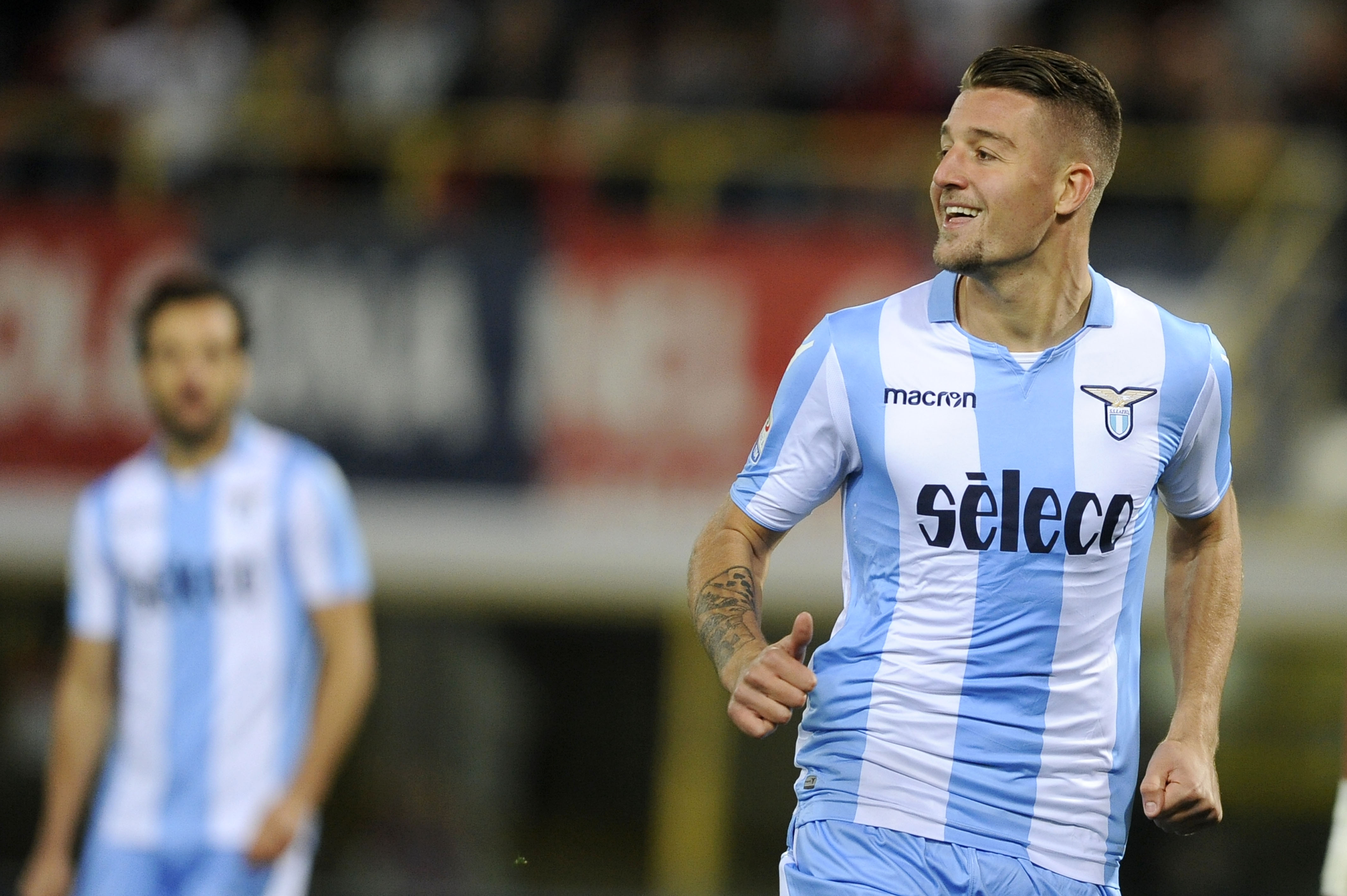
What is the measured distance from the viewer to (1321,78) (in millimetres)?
9609

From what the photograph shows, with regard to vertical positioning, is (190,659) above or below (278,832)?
above

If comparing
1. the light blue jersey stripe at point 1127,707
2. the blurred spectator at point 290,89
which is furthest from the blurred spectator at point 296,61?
the light blue jersey stripe at point 1127,707

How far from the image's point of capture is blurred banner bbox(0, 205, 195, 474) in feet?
31.3

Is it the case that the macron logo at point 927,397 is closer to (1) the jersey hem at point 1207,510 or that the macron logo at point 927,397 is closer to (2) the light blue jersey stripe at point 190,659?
(1) the jersey hem at point 1207,510

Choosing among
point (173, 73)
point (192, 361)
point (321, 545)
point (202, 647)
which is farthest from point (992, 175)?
point (173, 73)

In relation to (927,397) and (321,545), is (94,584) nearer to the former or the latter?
(321,545)

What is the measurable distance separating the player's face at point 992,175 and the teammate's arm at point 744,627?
58 centimetres

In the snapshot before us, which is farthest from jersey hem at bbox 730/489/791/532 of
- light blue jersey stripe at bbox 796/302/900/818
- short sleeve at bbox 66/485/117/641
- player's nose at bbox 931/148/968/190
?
short sleeve at bbox 66/485/117/641

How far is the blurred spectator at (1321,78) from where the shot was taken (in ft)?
31.3

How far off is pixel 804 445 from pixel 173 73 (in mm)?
8030

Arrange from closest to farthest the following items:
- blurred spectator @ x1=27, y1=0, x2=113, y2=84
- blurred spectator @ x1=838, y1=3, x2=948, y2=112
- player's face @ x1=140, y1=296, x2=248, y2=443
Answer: player's face @ x1=140, y1=296, x2=248, y2=443, blurred spectator @ x1=838, y1=3, x2=948, y2=112, blurred spectator @ x1=27, y1=0, x2=113, y2=84

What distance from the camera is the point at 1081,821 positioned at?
120 inches

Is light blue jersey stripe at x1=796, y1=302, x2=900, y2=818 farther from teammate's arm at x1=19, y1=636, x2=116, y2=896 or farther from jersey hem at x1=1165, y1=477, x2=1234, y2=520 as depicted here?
teammate's arm at x1=19, y1=636, x2=116, y2=896

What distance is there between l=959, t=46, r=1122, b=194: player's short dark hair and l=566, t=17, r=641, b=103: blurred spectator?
23.1 ft
